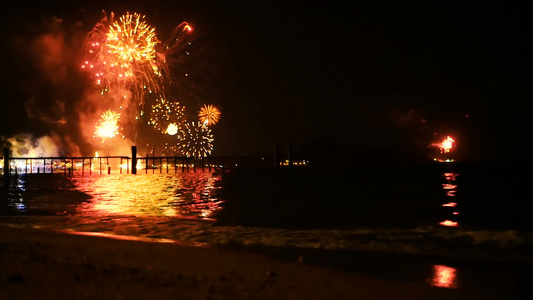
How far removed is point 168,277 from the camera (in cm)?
473

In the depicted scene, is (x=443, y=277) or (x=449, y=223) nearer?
(x=443, y=277)

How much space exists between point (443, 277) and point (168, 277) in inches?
131

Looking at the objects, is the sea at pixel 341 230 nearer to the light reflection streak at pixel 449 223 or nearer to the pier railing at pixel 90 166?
the light reflection streak at pixel 449 223

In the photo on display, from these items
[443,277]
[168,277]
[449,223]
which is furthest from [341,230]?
[168,277]

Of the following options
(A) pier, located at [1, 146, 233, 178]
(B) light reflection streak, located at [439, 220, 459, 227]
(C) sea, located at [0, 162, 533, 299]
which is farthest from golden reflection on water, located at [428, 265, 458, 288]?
(A) pier, located at [1, 146, 233, 178]

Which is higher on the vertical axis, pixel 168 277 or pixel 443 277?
pixel 168 277

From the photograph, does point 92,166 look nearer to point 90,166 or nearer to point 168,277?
point 90,166

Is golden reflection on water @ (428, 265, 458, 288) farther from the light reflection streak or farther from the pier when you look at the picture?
the pier

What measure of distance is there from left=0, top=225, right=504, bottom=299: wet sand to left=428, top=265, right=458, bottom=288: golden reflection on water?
0.80 ft

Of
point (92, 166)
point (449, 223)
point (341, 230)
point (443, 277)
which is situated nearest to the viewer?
point (443, 277)

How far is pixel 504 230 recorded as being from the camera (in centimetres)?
1030

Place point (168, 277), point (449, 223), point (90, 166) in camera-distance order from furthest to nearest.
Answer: point (90, 166) < point (449, 223) < point (168, 277)

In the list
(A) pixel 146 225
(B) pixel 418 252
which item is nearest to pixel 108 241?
(A) pixel 146 225

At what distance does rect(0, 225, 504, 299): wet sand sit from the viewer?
406 cm
